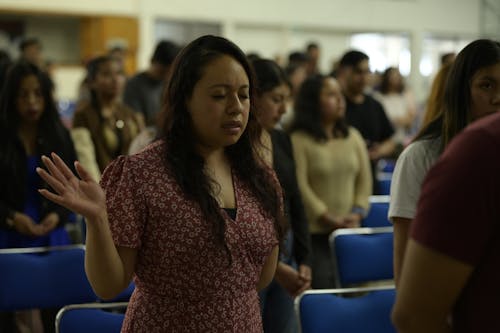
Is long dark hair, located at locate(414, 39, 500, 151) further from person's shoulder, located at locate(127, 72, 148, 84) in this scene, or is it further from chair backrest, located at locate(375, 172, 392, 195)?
person's shoulder, located at locate(127, 72, 148, 84)

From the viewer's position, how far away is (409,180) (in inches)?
69.7

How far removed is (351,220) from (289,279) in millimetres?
1077

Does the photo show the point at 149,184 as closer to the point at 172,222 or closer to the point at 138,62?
the point at 172,222

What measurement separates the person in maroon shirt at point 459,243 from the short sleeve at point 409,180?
0.73 meters

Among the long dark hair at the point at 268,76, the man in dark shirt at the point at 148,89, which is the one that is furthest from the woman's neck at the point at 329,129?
the man in dark shirt at the point at 148,89

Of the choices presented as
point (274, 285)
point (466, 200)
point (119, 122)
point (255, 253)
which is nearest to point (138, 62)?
point (119, 122)

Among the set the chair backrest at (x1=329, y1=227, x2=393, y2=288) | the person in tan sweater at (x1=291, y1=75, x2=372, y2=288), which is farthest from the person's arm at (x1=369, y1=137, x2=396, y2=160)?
the chair backrest at (x1=329, y1=227, x2=393, y2=288)

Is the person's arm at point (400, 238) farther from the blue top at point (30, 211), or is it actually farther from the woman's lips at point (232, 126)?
the blue top at point (30, 211)

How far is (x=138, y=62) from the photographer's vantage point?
37.7 feet

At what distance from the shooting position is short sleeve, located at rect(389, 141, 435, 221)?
1741 millimetres

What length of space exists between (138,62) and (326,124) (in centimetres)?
825

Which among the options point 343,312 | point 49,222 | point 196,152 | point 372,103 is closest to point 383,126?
point 372,103

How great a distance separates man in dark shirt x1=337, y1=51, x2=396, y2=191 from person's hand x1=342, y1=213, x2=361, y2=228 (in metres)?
0.86

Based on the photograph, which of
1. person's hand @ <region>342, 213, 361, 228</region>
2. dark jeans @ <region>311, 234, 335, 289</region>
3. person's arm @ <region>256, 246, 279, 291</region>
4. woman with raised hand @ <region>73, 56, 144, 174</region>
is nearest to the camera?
person's arm @ <region>256, 246, 279, 291</region>
